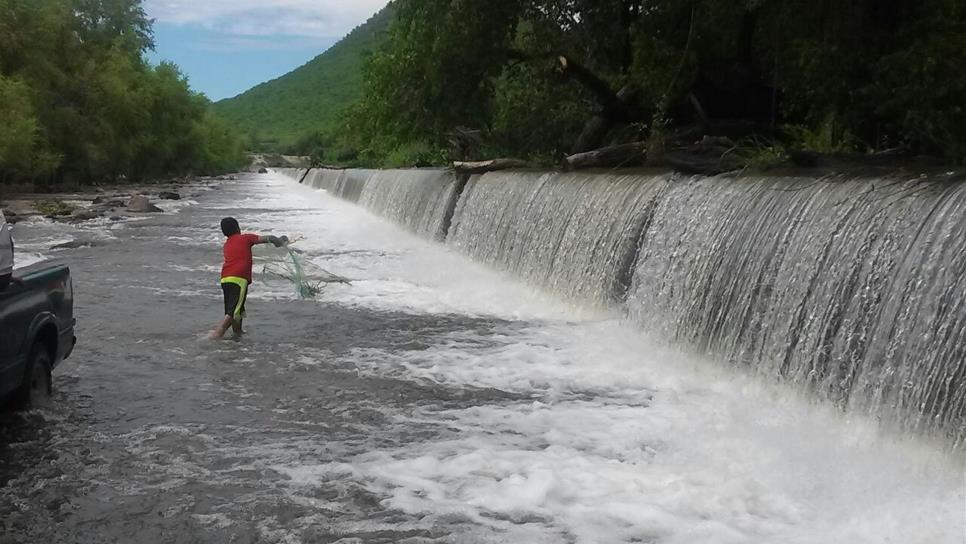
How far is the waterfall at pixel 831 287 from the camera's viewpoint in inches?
244

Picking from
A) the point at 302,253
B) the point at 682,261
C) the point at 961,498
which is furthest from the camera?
the point at 302,253

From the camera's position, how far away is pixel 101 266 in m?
17.7

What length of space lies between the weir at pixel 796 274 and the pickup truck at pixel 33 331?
613 cm

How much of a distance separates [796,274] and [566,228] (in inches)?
245

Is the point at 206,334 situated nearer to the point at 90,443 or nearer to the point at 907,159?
the point at 90,443

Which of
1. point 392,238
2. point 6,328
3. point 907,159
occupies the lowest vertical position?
point 392,238

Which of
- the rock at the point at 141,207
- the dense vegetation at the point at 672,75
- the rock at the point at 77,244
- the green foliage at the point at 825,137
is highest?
the dense vegetation at the point at 672,75

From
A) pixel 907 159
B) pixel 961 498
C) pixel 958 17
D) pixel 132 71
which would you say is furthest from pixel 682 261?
pixel 132 71

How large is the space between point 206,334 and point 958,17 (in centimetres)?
1158

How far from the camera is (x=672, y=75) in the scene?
1891cm

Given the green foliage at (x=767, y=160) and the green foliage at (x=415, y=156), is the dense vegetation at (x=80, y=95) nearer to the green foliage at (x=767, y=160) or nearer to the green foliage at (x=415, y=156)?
the green foliage at (x=415, y=156)

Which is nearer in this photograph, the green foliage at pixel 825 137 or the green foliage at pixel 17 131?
the green foliage at pixel 825 137

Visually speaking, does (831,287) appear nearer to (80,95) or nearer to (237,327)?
(237,327)

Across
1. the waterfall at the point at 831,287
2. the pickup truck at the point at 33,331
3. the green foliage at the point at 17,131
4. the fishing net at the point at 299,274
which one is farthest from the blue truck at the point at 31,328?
the green foliage at the point at 17,131
